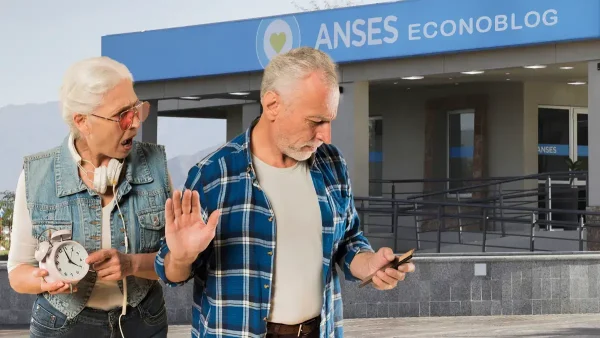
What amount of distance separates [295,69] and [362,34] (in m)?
17.2

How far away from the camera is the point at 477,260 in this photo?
1308cm

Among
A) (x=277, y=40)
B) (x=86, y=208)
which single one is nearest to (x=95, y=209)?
(x=86, y=208)

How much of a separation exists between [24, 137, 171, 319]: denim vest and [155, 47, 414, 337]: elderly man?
166 millimetres

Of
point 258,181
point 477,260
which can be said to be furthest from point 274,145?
point 477,260

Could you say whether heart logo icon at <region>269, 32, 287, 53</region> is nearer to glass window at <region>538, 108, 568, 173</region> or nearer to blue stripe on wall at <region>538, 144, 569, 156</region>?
glass window at <region>538, 108, 568, 173</region>

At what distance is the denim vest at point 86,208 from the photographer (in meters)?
3.62

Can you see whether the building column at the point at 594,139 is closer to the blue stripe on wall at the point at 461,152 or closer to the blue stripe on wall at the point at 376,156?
the blue stripe on wall at the point at 461,152

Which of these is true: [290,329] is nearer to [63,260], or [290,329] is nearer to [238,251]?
[238,251]

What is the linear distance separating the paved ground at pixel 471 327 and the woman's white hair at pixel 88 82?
7984 millimetres

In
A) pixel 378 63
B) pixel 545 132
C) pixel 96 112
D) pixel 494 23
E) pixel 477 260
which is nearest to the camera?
pixel 96 112

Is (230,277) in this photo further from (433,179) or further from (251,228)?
(433,179)

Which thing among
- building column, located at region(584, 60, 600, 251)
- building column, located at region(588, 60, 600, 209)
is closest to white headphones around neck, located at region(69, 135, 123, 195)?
building column, located at region(584, 60, 600, 251)

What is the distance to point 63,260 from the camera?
136 inches

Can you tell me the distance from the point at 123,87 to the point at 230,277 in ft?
2.21
